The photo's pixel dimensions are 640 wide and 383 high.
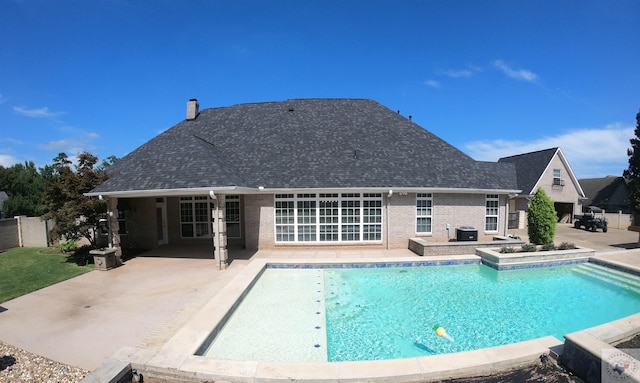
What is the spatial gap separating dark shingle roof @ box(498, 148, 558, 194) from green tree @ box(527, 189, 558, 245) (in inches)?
479

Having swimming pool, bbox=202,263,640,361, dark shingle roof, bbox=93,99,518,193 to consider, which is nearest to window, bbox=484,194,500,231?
dark shingle roof, bbox=93,99,518,193

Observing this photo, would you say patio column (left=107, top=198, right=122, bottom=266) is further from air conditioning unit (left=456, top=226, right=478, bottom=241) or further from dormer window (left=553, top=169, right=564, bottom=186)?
dormer window (left=553, top=169, right=564, bottom=186)

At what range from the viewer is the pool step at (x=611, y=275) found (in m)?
11.1

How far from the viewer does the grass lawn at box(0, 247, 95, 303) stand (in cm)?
988

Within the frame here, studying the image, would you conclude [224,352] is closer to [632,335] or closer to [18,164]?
[632,335]

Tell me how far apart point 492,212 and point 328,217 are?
10450 mm

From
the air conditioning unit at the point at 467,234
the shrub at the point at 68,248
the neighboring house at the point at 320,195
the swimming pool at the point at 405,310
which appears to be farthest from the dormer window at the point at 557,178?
the shrub at the point at 68,248

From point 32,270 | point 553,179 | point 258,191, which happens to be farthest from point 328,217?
point 553,179

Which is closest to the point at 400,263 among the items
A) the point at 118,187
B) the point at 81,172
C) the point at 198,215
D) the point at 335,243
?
the point at 335,243

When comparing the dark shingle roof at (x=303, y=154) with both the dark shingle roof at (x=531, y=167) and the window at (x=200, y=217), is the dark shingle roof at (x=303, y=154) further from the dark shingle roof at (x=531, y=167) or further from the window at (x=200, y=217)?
the dark shingle roof at (x=531, y=167)

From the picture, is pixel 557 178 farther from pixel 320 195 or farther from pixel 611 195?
pixel 320 195

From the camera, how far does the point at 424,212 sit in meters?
16.5

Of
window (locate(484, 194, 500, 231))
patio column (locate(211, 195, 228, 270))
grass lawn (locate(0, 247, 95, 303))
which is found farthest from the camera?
window (locate(484, 194, 500, 231))

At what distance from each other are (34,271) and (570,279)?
71.5 ft
